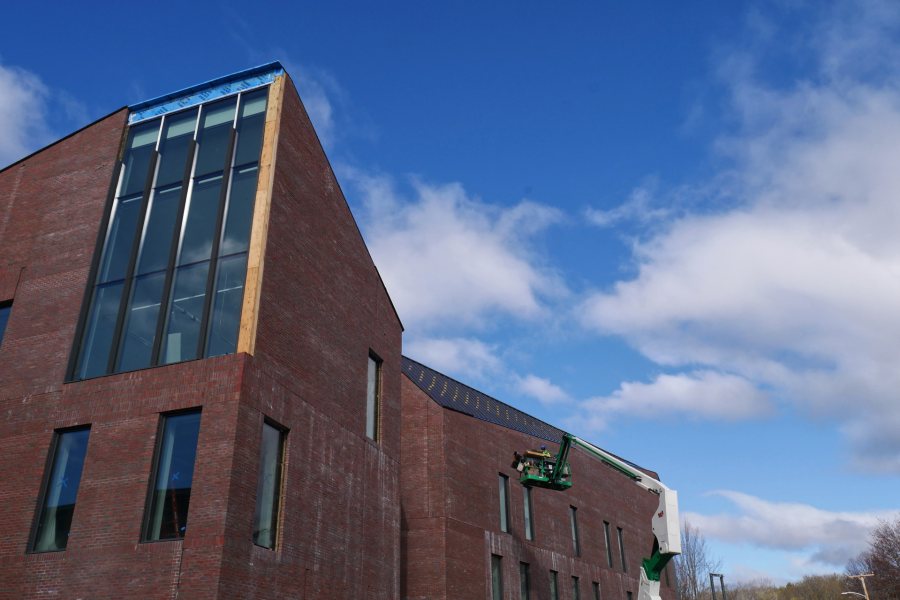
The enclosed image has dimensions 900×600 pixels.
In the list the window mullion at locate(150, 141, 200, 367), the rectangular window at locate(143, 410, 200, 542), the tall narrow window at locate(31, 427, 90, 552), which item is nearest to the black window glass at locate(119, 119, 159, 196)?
the window mullion at locate(150, 141, 200, 367)

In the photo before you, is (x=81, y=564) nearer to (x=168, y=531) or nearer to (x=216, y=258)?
(x=168, y=531)

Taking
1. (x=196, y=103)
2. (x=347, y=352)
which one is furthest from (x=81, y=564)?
(x=196, y=103)

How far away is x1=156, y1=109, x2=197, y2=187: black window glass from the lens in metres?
21.4

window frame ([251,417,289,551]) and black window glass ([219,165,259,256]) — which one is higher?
black window glass ([219,165,259,256])

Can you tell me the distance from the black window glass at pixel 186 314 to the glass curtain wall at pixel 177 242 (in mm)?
25

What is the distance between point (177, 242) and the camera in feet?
66.0

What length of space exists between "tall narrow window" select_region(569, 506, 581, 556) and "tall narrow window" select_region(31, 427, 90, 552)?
2721cm

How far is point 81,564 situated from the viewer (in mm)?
16266

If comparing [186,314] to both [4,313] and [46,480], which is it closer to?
[46,480]

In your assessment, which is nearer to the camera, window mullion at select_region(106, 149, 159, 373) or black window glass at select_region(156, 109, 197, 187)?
window mullion at select_region(106, 149, 159, 373)

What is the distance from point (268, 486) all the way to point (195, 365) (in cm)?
337

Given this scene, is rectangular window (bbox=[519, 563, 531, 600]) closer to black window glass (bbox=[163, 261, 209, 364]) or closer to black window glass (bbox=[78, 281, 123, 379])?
black window glass (bbox=[163, 261, 209, 364])

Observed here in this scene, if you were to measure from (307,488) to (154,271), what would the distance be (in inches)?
277

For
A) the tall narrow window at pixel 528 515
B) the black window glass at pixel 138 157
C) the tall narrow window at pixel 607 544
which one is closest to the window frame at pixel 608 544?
the tall narrow window at pixel 607 544
